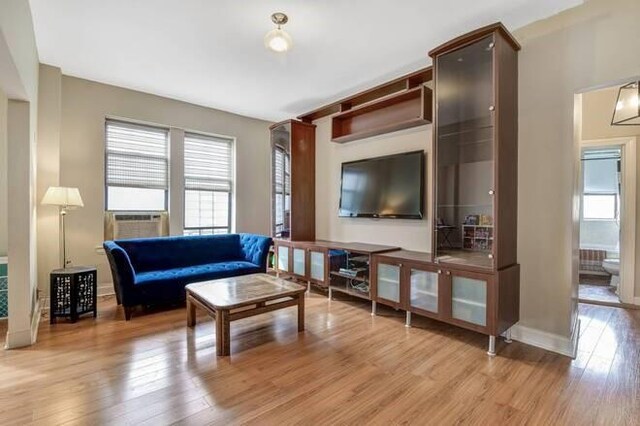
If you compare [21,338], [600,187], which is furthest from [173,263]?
[600,187]

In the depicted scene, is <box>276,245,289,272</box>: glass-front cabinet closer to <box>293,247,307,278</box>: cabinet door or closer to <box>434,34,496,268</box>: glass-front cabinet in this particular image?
<box>293,247,307,278</box>: cabinet door

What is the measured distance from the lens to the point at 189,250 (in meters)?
4.23

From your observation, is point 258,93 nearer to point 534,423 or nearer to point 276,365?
point 276,365

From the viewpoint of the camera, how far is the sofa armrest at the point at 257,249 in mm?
4258

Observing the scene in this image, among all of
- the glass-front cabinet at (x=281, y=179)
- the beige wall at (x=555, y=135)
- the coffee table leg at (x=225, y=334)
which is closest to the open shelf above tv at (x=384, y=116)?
the glass-front cabinet at (x=281, y=179)

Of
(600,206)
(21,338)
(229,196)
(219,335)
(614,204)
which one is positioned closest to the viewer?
(219,335)

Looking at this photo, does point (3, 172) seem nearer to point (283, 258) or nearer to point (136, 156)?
point (136, 156)

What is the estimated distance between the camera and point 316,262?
4.14 meters

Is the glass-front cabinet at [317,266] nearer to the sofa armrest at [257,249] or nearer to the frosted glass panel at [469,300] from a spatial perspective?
the sofa armrest at [257,249]

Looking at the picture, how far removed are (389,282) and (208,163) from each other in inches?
138

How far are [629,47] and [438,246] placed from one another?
1.99m

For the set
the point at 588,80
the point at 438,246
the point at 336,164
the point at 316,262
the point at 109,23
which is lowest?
the point at 316,262

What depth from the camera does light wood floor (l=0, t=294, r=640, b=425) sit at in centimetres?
179

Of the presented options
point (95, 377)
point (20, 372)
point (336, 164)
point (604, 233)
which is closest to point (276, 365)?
point (95, 377)
